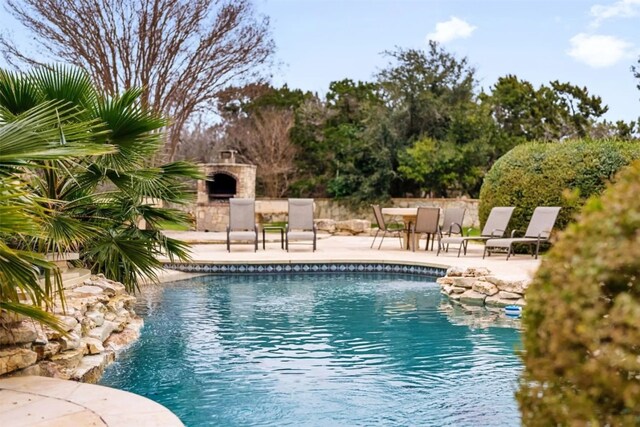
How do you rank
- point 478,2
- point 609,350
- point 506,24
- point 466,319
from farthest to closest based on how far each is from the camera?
point 478,2
point 506,24
point 466,319
point 609,350

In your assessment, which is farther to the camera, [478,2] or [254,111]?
[254,111]

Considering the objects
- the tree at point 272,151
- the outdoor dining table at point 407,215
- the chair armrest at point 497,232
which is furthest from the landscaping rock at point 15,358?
the tree at point 272,151

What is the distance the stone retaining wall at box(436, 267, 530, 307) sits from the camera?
8508 millimetres

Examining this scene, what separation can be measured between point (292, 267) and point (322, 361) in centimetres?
649

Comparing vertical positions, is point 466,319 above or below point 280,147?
below

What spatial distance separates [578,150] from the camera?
12750 millimetres

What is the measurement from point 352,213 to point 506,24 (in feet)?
28.6

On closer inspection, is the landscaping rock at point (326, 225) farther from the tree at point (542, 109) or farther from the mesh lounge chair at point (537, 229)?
the tree at point (542, 109)

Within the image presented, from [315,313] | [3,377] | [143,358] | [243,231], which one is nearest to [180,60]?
[243,231]

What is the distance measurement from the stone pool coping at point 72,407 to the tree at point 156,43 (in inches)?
580

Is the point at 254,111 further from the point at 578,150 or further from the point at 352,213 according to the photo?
the point at 578,150

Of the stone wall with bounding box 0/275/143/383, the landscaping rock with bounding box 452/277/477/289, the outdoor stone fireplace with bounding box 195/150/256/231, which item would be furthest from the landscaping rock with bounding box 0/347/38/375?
the outdoor stone fireplace with bounding box 195/150/256/231

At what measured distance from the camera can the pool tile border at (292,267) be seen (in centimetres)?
1214

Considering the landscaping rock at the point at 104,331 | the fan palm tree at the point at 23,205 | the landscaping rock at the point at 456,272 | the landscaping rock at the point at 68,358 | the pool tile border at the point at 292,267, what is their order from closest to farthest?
the fan palm tree at the point at 23,205, the landscaping rock at the point at 68,358, the landscaping rock at the point at 104,331, the landscaping rock at the point at 456,272, the pool tile border at the point at 292,267
